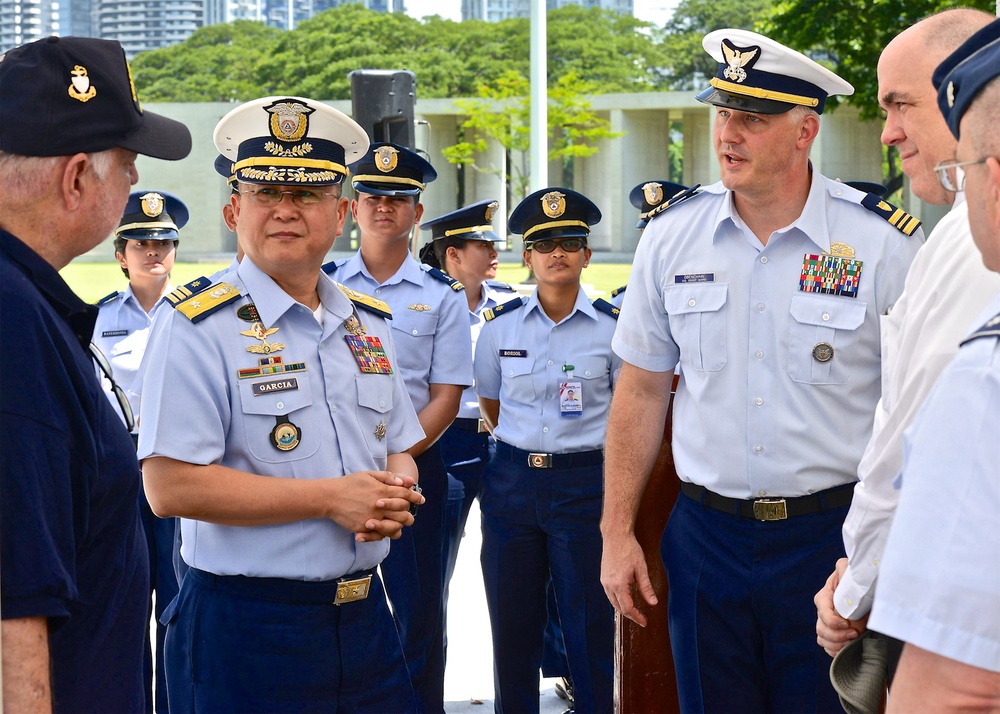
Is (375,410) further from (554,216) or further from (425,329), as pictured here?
(554,216)

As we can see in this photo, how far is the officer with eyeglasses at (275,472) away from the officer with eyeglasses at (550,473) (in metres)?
1.63

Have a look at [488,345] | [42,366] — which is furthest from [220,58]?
[42,366]

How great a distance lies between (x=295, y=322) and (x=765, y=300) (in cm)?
130

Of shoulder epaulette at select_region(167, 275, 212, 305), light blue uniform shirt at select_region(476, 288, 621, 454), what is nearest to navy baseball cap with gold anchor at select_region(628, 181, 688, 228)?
light blue uniform shirt at select_region(476, 288, 621, 454)

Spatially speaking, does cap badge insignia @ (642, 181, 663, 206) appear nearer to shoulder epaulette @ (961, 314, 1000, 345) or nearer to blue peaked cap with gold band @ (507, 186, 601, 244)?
blue peaked cap with gold band @ (507, 186, 601, 244)

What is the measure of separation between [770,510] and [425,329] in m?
2.29

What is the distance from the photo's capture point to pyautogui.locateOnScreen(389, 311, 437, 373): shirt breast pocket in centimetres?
479

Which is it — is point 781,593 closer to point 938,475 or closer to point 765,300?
point 765,300

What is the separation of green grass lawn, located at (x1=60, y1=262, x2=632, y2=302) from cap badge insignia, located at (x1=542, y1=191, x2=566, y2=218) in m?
21.6

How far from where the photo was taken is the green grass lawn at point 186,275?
28.7 m

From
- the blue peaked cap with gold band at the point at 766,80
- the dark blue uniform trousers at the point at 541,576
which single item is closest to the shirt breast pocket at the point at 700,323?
the blue peaked cap with gold band at the point at 766,80

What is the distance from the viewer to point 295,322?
2.86 meters

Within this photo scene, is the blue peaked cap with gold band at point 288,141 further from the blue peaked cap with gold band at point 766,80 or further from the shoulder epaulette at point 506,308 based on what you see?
the shoulder epaulette at point 506,308

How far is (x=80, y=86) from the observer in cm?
183
